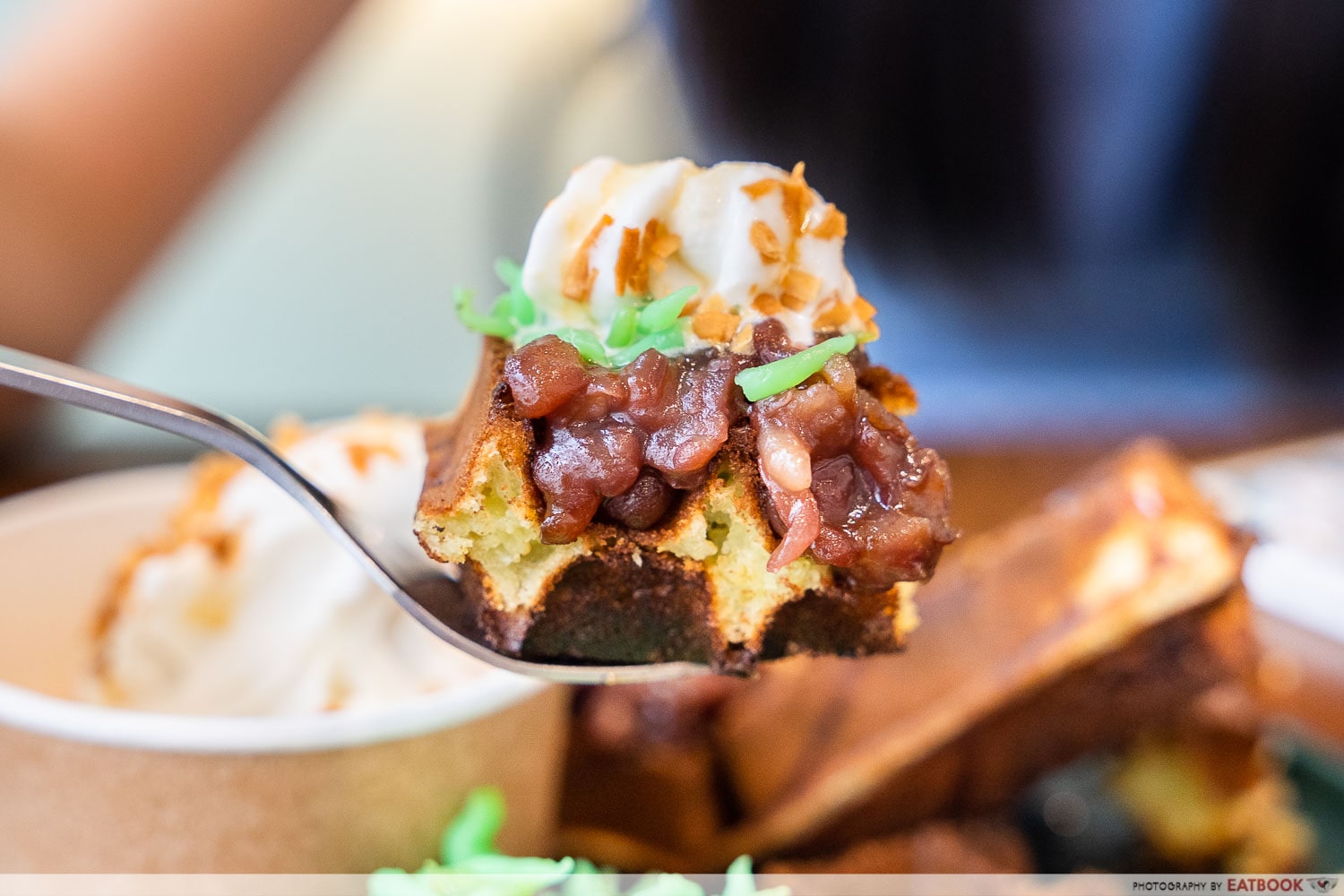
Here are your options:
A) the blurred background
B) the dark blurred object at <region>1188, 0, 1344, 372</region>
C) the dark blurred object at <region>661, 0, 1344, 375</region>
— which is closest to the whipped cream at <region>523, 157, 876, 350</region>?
the blurred background

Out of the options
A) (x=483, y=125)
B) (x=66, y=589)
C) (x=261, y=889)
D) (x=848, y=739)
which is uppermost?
(x=483, y=125)

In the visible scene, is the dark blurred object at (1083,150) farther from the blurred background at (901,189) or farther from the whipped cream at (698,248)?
the whipped cream at (698,248)

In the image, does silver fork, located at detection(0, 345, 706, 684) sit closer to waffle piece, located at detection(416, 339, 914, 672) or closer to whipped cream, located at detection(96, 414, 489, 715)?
waffle piece, located at detection(416, 339, 914, 672)

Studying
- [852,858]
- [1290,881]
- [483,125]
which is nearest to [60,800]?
[852,858]

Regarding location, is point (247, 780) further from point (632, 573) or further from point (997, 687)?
point (997, 687)

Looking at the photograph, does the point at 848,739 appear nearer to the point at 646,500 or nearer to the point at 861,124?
the point at 646,500

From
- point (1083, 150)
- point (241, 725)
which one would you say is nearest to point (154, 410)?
point (241, 725)
